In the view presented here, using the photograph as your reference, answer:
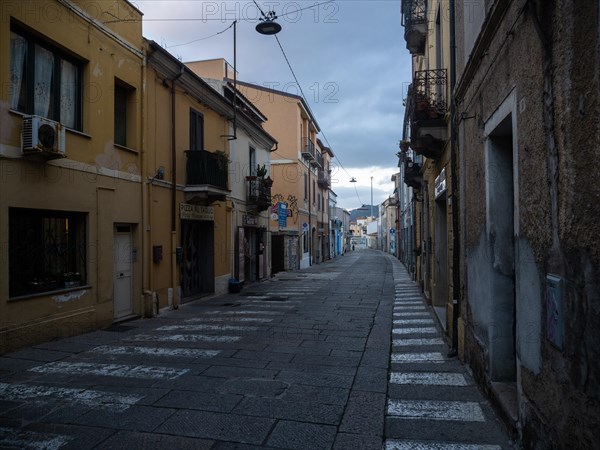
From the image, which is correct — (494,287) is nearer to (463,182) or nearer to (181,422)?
(463,182)

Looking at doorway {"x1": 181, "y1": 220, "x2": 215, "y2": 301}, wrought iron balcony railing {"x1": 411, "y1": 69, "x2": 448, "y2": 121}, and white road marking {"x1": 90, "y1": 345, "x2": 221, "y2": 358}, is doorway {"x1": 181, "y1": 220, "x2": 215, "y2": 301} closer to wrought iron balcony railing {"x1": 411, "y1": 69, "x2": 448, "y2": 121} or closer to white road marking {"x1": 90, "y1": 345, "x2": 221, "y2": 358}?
white road marking {"x1": 90, "y1": 345, "x2": 221, "y2": 358}

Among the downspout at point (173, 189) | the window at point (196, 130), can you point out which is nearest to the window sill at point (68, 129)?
the downspout at point (173, 189)

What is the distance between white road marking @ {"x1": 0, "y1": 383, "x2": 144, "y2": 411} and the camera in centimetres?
483

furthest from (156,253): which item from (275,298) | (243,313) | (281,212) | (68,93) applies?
(281,212)

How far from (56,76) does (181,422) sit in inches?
263

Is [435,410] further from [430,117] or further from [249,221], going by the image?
[249,221]

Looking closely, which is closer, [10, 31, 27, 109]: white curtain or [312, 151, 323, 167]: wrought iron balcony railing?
[10, 31, 27, 109]: white curtain

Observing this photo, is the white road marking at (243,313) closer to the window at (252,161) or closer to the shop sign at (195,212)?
the shop sign at (195,212)

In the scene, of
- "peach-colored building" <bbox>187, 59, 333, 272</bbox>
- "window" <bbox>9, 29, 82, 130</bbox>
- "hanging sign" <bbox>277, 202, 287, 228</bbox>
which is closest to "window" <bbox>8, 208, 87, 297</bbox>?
"window" <bbox>9, 29, 82, 130</bbox>

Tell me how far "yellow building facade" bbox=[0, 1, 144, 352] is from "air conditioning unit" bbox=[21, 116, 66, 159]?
2 centimetres

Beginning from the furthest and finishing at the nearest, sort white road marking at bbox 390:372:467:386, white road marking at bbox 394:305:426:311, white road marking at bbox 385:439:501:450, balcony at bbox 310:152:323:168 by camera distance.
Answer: balcony at bbox 310:152:323:168 < white road marking at bbox 394:305:426:311 < white road marking at bbox 390:372:467:386 < white road marking at bbox 385:439:501:450

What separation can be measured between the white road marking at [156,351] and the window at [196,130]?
7.16 m

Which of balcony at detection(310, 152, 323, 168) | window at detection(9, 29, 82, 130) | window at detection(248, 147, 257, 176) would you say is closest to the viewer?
window at detection(9, 29, 82, 130)

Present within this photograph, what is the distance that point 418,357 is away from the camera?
6852 millimetres
